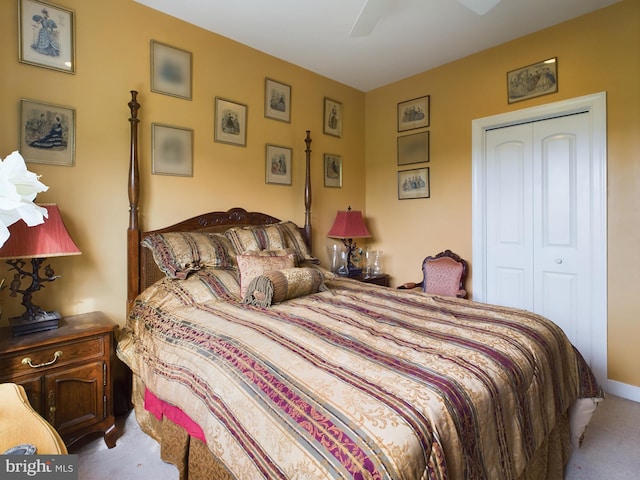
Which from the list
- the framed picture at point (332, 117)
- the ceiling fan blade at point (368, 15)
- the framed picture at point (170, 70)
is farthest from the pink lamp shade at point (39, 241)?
the framed picture at point (332, 117)

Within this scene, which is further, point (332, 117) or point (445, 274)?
point (332, 117)

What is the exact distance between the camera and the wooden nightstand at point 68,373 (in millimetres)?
1634

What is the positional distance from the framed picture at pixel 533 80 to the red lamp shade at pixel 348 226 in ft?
5.75

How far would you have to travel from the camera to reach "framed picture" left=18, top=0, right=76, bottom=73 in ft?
6.59

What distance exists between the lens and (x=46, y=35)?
208cm

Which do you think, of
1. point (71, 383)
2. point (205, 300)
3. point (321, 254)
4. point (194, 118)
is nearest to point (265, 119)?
point (194, 118)

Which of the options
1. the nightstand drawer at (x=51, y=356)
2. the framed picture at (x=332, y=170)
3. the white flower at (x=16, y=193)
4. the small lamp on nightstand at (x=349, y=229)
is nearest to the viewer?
the white flower at (x=16, y=193)

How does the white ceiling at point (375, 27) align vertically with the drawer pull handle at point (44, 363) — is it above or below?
above

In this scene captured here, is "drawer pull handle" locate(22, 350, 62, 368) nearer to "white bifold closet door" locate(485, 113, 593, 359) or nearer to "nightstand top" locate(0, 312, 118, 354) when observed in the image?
"nightstand top" locate(0, 312, 118, 354)

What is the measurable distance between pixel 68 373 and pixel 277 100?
105 inches

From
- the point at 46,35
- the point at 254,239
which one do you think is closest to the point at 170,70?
the point at 46,35

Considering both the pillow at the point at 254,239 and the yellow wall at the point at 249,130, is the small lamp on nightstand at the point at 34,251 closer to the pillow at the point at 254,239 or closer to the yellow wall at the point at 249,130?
the yellow wall at the point at 249,130

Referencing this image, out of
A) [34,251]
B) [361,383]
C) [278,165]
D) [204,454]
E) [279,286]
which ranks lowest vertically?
[204,454]

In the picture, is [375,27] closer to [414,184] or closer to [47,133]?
[414,184]
